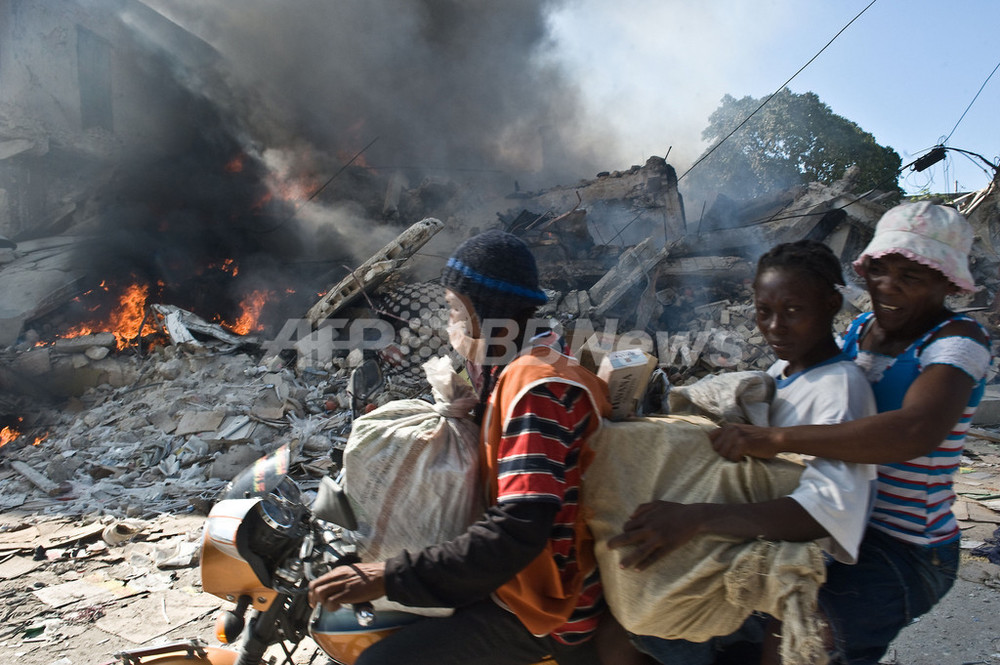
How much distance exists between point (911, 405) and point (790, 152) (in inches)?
1124

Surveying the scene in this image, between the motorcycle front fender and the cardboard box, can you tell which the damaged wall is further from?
the cardboard box

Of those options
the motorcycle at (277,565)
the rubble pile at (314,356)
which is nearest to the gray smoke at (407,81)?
the rubble pile at (314,356)

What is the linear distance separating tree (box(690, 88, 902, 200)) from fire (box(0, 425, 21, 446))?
25030 mm

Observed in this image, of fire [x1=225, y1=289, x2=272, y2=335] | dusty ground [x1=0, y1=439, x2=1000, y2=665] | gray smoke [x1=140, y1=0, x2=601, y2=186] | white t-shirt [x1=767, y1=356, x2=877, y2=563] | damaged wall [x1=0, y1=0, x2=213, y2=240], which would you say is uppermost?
gray smoke [x1=140, y1=0, x2=601, y2=186]

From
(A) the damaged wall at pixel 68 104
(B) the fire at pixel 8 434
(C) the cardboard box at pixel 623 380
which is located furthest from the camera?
(A) the damaged wall at pixel 68 104

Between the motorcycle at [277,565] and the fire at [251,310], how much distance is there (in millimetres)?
9533

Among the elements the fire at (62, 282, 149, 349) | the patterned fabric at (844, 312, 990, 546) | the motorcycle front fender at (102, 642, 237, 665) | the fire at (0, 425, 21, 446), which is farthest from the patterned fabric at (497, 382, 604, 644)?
the fire at (62, 282, 149, 349)

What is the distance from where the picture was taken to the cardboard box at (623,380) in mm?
1554

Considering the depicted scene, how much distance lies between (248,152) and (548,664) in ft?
53.2

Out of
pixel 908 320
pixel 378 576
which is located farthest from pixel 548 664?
pixel 908 320

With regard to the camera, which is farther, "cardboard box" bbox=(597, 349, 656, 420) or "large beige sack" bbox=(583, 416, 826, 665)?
"cardboard box" bbox=(597, 349, 656, 420)

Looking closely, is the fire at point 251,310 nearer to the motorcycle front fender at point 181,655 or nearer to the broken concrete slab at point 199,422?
the broken concrete slab at point 199,422

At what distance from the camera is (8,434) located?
7398mm

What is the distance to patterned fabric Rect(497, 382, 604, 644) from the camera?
4.41 feet
